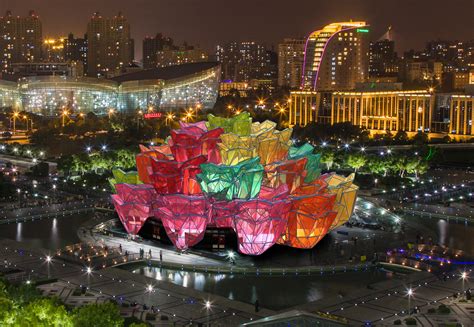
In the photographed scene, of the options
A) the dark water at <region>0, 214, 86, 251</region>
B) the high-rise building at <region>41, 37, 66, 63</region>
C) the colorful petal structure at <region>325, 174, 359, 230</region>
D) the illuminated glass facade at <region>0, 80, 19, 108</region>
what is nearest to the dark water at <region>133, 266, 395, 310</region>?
the colorful petal structure at <region>325, 174, 359, 230</region>

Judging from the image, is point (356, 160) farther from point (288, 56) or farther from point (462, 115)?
point (288, 56)

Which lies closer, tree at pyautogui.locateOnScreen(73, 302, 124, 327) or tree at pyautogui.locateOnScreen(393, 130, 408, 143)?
tree at pyautogui.locateOnScreen(73, 302, 124, 327)

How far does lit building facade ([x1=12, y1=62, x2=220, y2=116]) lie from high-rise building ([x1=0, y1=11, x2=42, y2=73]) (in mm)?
69029

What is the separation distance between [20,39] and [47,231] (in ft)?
428

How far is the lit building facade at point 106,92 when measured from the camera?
8750cm

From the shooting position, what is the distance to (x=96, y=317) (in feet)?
60.9

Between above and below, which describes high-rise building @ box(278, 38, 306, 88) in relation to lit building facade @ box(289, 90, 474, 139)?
above

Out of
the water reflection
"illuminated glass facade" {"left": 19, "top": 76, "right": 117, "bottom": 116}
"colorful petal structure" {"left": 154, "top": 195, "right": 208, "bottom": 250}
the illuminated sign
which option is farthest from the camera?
"illuminated glass facade" {"left": 19, "top": 76, "right": 117, "bottom": 116}

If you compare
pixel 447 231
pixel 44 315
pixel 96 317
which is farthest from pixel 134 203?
pixel 96 317

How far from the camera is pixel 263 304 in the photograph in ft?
79.7

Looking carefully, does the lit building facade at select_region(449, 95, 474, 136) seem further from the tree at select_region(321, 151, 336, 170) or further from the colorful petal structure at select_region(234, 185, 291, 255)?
the colorful petal structure at select_region(234, 185, 291, 255)

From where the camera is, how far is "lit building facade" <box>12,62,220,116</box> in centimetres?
8750

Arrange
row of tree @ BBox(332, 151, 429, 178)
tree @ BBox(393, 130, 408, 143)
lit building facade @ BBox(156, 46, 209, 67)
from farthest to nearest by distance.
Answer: lit building facade @ BBox(156, 46, 209, 67) → tree @ BBox(393, 130, 408, 143) → row of tree @ BBox(332, 151, 429, 178)

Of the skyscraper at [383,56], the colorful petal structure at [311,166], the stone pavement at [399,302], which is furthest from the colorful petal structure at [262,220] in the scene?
the skyscraper at [383,56]
